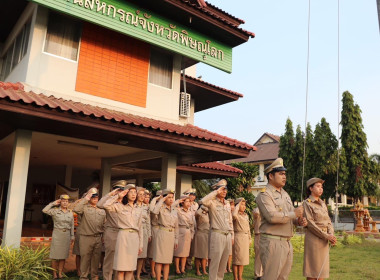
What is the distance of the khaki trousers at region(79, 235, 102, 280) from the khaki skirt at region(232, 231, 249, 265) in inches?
119

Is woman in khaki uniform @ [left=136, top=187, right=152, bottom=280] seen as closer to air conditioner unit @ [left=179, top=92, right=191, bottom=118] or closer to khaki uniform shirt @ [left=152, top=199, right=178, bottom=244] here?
khaki uniform shirt @ [left=152, top=199, right=178, bottom=244]

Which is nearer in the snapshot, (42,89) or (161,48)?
(42,89)

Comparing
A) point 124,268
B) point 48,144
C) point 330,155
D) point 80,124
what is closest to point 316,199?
point 124,268

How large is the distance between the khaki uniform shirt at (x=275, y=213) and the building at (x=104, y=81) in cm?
330

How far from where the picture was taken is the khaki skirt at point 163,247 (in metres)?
7.06

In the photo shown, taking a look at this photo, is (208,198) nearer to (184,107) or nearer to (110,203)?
Answer: (110,203)

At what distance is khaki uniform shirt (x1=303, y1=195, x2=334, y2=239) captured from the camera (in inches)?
210

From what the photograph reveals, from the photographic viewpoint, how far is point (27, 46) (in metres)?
7.99

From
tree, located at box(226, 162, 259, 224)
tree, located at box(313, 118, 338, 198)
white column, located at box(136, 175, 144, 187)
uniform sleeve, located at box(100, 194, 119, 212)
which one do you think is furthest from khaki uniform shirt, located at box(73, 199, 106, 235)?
tree, located at box(313, 118, 338, 198)

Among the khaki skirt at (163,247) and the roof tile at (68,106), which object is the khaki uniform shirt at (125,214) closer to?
the khaki skirt at (163,247)

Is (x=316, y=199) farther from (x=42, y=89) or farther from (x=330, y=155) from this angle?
(x=330, y=155)

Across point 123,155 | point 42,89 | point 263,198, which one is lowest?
point 263,198

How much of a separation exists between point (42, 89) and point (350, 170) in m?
28.9

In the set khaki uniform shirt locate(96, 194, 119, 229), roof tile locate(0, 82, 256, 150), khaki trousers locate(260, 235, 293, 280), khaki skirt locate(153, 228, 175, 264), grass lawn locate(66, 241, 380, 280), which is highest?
roof tile locate(0, 82, 256, 150)
